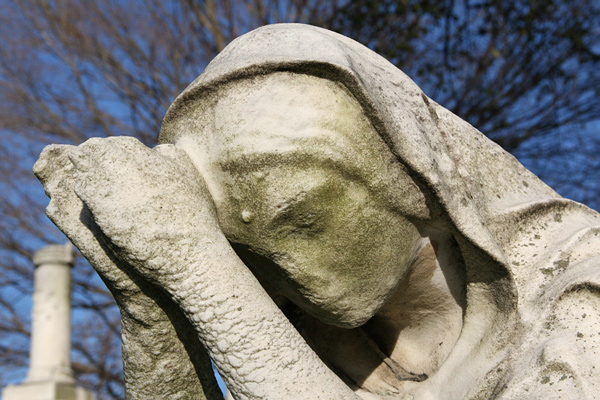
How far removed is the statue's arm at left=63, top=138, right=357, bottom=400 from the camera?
4.57 ft

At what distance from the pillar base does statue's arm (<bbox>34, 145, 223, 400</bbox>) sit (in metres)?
7.72

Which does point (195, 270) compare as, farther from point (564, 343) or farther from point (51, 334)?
point (51, 334)

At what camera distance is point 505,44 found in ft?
25.6

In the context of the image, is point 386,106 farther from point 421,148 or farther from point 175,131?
point 175,131

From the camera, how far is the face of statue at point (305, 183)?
56.9 inches

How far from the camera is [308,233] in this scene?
1.50 metres

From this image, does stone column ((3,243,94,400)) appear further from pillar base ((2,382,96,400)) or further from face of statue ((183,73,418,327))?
face of statue ((183,73,418,327))

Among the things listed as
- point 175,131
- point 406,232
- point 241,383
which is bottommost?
point 241,383

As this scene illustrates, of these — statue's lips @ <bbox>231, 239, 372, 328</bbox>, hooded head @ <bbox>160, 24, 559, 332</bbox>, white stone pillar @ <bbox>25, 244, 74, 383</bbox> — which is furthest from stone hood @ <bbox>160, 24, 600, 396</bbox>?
white stone pillar @ <bbox>25, 244, 74, 383</bbox>

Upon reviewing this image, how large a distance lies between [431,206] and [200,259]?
0.48 metres

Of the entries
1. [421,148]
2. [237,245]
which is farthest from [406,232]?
[237,245]

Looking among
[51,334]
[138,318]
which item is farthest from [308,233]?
[51,334]

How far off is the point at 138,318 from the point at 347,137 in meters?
0.55

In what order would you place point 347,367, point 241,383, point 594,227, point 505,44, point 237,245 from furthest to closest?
point 505,44, point 347,367, point 594,227, point 237,245, point 241,383
